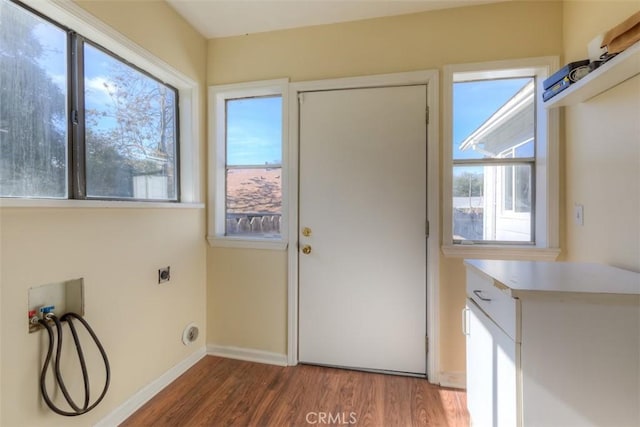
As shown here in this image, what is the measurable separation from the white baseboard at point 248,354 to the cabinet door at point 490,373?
1.31 m

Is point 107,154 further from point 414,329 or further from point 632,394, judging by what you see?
point 632,394

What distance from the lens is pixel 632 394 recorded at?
957mm

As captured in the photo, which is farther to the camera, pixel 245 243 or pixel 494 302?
pixel 245 243

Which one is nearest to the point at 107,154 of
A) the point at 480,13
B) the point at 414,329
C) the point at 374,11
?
the point at 374,11

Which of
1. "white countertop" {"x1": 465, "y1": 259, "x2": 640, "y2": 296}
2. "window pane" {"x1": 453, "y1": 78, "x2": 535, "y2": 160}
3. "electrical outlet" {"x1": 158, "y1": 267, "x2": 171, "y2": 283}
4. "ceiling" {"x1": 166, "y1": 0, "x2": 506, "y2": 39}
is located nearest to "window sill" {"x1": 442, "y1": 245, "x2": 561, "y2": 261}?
"white countertop" {"x1": 465, "y1": 259, "x2": 640, "y2": 296}

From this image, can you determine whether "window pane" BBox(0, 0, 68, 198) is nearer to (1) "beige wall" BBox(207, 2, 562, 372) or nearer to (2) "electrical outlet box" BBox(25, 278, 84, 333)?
(2) "electrical outlet box" BBox(25, 278, 84, 333)

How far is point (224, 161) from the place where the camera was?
2.39m

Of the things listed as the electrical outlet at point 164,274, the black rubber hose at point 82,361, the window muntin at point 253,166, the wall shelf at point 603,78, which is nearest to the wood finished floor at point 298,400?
the black rubber hose at point 82,361

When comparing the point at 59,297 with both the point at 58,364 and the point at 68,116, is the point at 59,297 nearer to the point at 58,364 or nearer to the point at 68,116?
the point at 58,364

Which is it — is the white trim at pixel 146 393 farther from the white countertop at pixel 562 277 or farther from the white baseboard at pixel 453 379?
the white countertop at pixel 562 277

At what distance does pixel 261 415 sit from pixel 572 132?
248cm

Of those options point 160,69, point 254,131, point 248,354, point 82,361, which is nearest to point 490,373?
point 248,354

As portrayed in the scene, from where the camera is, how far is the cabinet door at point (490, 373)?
106 centimetres

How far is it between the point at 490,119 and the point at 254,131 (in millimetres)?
1748
